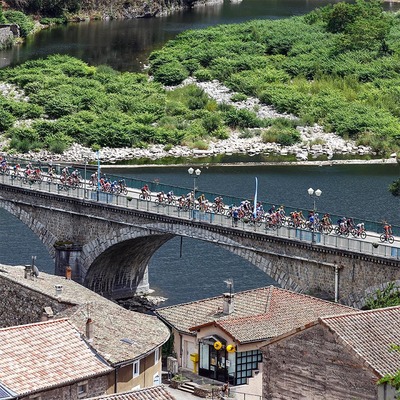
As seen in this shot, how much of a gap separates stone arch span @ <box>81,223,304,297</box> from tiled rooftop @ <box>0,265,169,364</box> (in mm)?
17560

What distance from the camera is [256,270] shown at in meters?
125

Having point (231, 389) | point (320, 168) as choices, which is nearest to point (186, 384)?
point (231, 389)

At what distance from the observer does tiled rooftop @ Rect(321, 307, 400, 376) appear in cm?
7094

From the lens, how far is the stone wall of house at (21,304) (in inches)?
3551

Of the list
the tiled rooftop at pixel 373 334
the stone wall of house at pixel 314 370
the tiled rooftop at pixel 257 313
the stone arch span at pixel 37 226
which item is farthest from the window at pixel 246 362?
the stone arch span at pixel 37 226

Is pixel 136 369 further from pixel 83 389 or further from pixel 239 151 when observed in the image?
pixel 239 151

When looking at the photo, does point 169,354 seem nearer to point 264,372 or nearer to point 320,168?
point 264,372

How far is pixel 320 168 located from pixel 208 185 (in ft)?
55.0

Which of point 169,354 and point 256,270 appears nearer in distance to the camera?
point 169,354

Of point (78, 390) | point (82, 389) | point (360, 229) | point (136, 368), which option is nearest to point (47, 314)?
point (136, 368)

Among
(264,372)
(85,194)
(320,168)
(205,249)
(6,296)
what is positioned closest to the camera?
(264,372)

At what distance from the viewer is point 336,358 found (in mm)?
72000

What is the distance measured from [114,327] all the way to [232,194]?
68.8 m

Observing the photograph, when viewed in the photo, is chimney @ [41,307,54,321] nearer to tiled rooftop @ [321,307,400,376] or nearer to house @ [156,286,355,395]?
house @ [156,286,355,395]
